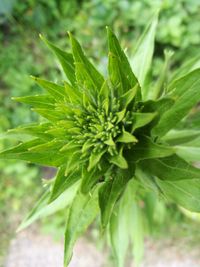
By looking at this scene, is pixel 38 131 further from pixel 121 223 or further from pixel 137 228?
pixel 137 228

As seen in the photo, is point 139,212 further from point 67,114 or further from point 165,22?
point 165,22

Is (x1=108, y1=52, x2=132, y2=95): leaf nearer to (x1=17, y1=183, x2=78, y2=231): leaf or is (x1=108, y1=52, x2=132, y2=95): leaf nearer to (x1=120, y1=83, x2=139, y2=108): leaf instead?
(x1=120, y1=83, x2=139, y2=108): leaf

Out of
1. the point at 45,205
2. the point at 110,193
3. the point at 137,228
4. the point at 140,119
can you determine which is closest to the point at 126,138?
the point at 140,119

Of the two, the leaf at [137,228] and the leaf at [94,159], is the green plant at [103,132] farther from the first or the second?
the leaf at [137,228]

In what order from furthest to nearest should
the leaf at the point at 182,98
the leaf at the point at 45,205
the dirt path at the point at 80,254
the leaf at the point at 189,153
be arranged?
the dirt path at the point at 80,254 → the leaf at the point at 45,205 → the leaf at the point at 189,153 → the leaf at the point at 182,98

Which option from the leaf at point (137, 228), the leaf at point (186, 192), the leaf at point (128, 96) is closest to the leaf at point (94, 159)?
the leaf at point (128, 96)

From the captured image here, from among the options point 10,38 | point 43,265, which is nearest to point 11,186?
point 43,265

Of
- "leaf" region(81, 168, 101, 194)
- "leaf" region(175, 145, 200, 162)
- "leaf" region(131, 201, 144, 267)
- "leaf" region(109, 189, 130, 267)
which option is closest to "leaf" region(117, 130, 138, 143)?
"leaf" region(81, 168, 101, 194)
